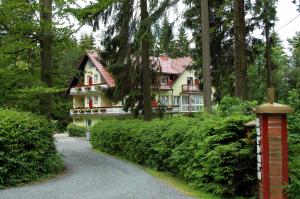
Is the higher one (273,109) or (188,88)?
(188,88)

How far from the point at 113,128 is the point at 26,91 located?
8.21 metres

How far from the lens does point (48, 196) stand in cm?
1005

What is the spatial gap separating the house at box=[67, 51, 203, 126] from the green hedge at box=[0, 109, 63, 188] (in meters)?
37.5

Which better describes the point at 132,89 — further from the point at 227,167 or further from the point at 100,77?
the point at 100,77

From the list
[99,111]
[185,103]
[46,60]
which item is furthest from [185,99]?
[46,60]

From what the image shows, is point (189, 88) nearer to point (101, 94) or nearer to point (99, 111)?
point (99, 111)

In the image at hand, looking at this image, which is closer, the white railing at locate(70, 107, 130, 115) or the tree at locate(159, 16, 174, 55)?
the tree at locate(159, 16, 174, 55)

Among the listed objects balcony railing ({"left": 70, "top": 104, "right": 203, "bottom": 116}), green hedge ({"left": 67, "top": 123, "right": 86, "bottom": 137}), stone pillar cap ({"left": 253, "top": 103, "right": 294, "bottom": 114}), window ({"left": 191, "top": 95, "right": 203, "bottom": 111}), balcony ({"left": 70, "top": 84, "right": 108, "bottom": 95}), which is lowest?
green hedge ({"left": 67, "top": 123, "right": 86, "bottom": 137})

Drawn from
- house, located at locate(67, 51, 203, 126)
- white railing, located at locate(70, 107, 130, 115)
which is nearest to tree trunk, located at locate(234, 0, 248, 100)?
white railing, located at locate(70, 107, 130, 115)

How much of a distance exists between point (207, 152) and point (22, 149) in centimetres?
572

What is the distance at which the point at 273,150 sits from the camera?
7.70 meters

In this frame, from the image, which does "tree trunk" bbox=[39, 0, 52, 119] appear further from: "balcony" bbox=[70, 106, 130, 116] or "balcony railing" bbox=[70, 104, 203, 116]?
"balcony" bbox=[70, 106, 130, 116]

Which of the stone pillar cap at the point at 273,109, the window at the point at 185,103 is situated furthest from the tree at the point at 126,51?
the window at the point at 185,103

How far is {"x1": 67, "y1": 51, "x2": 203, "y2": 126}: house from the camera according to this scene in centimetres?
5400
